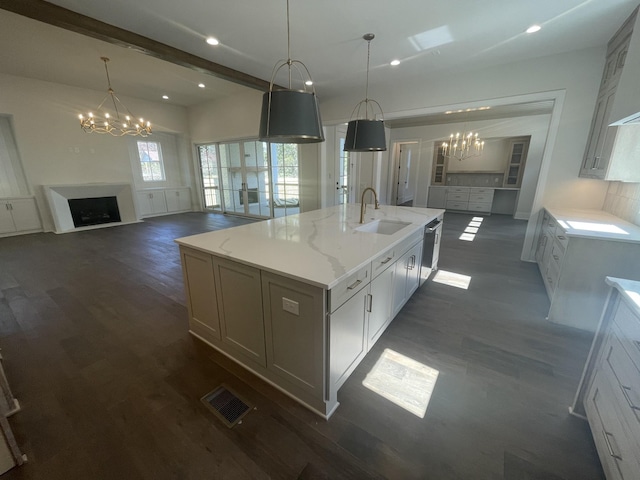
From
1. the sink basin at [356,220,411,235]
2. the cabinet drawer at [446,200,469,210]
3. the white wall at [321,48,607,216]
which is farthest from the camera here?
the cabinet drawer at [446,200,469,210]

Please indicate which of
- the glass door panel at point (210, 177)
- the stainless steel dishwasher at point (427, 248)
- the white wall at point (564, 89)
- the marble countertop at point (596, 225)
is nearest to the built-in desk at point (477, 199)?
the white wall at point (564, 89)

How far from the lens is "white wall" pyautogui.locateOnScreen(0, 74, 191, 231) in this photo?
17.5ft

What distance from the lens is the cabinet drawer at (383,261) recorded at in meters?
1.80

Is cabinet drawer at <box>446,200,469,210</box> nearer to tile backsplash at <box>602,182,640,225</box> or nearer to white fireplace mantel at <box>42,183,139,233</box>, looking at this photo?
tile backsplash at <box>602,182,640,225</box>

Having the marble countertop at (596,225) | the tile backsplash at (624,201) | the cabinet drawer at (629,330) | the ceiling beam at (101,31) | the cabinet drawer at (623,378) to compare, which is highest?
the ceiling beam at (101,31)

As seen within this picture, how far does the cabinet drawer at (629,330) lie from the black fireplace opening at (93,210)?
29.0 ft

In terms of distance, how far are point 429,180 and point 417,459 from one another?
833 centimetres

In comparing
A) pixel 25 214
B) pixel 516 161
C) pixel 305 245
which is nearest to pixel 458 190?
pixel 516 161

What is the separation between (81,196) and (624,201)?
9.67 metres

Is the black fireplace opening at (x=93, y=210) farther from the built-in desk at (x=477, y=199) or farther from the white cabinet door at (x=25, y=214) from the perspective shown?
the built-in desk at (x=477, y=199)

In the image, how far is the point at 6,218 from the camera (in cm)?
540

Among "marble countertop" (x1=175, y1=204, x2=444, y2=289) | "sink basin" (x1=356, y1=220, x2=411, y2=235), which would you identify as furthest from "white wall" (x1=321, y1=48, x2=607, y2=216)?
"sink basin" (x1=356, y1=220, x2=411, y2=235)

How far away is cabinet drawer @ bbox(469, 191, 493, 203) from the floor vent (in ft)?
27.9

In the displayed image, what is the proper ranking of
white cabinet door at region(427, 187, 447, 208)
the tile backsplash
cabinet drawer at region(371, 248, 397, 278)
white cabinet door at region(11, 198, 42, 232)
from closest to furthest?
cabinet drawer at region(371, 248, 397, 278), the tile backsplash, white cabinet door at region(11, 198, 42, 232), white cabinet door at region(427, 187, 447, 208)
